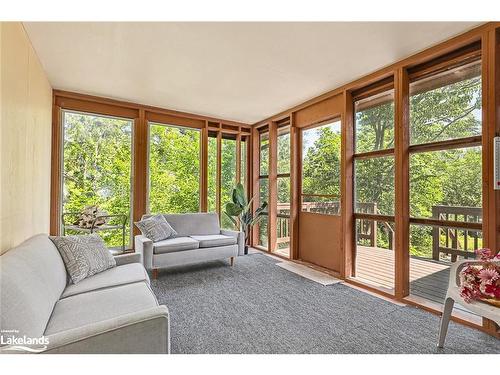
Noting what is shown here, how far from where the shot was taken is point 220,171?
16.9ft

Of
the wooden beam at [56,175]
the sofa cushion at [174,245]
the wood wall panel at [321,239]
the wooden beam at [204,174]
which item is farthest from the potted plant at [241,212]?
the wooden beam at [56,175]

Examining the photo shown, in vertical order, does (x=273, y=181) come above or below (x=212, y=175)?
below

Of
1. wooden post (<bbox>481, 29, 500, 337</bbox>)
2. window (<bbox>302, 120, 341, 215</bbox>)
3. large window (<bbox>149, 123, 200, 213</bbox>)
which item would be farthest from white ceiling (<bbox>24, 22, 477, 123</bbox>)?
large window (<bbox>149, 123, 200, 213</bbox>)

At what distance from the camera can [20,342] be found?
1141mm

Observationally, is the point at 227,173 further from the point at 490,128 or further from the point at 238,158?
the point at 490,128

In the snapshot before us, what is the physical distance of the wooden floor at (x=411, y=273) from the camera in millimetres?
2653

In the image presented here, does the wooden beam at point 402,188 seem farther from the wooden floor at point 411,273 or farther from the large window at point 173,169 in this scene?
the large window at point 173,169

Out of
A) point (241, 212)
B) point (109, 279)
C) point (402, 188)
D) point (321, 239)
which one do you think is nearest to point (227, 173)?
point (241, 212)

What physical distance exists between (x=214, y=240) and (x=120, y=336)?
103 inches

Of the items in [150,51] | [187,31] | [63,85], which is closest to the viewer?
[187,31]

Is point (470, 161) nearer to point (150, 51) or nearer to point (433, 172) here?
point (433, 172)

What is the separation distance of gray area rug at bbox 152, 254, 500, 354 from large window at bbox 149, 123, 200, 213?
1.61m

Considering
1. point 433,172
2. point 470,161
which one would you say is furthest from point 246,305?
point 470,161
